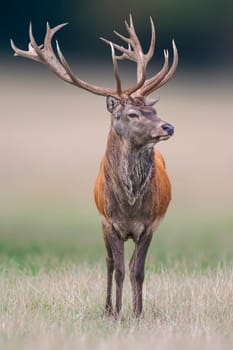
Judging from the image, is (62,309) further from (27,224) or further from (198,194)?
(198,194)

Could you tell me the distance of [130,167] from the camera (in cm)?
1117

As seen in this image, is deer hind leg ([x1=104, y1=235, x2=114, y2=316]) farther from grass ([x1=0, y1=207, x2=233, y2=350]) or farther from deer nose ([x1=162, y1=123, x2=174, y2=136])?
deer nose ([x1=162, y1=123, x2=174, y2=136])

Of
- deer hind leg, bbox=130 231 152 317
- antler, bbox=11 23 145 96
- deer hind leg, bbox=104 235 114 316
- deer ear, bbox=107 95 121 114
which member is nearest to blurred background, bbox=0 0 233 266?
deer hind leg, bbox=104 235 114 316

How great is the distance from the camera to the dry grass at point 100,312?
9.66 metres

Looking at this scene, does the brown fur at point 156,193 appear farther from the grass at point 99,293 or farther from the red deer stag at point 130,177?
the grass at point 99,293

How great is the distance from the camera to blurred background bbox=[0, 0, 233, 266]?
1775cm

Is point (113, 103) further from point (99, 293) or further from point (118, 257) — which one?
point (99, 293)

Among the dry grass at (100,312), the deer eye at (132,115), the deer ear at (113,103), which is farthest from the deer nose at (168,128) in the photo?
→ the dry grass at (100,312)

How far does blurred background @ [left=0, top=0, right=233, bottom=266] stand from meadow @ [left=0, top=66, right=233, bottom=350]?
0.03 meters

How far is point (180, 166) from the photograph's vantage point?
22938 mm

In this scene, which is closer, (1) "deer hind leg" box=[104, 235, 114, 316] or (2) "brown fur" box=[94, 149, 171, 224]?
(2) "brown fur" box=[94, 149, 171, 224]

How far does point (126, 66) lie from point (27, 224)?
55.2 ft

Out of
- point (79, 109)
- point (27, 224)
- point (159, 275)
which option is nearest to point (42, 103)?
point (79, 109)

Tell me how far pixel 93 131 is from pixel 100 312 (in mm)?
15253
